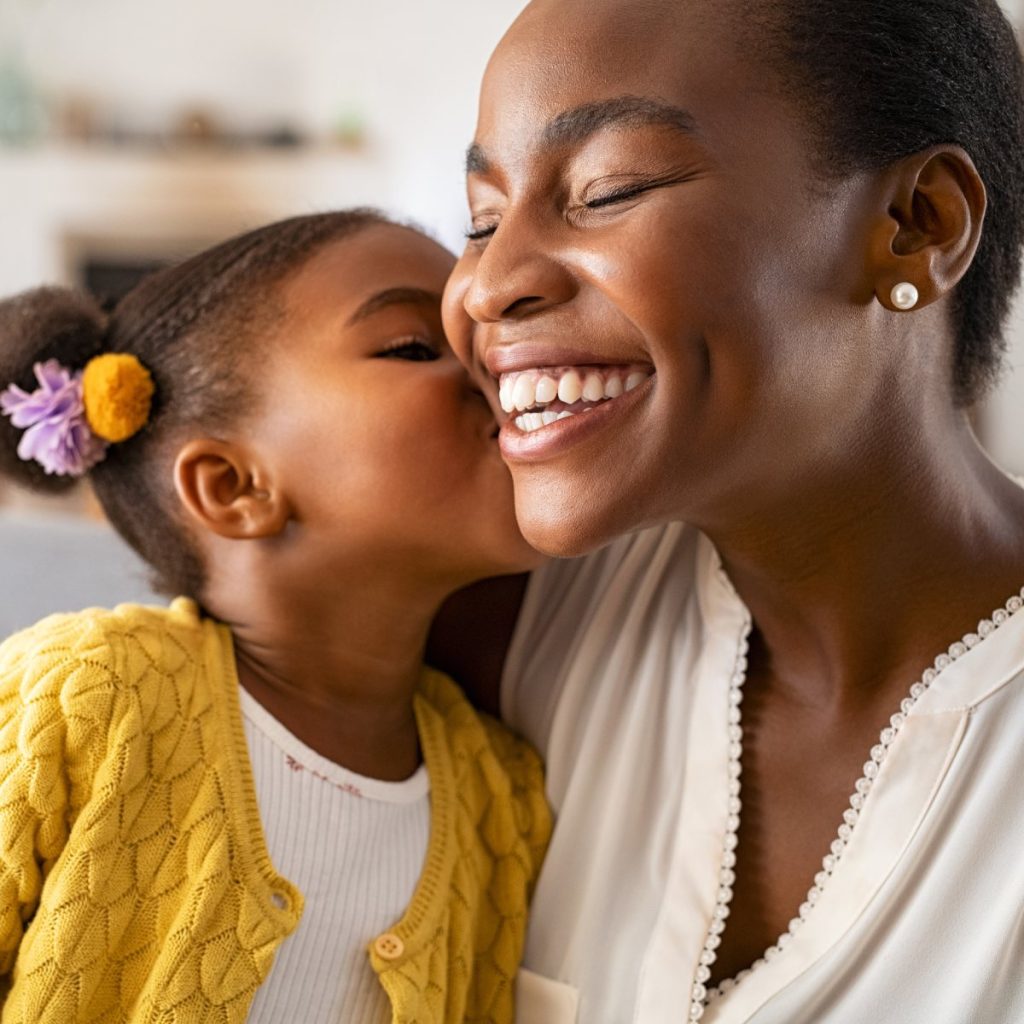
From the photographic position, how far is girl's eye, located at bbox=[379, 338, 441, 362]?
1511 millimetres

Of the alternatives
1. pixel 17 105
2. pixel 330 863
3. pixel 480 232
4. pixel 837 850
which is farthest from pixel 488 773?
pixel 17 105

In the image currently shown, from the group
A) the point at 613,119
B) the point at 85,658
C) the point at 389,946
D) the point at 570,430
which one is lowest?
the point at 389,946

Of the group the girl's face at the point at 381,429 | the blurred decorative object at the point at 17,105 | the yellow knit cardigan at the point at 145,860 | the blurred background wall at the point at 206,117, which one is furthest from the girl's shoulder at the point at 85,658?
the blurred decorative object at the point at 17,105

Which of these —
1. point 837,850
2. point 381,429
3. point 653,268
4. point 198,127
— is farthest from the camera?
point 198,127

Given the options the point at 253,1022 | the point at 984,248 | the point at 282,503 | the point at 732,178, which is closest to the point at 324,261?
the point at 282,503

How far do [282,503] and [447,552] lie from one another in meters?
0.21

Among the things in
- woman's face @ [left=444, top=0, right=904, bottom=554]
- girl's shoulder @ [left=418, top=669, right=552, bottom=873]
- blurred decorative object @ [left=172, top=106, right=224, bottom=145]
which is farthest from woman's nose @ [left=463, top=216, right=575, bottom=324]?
blurred decorative object @ [left=172, top=106, right=224, bottom=145]

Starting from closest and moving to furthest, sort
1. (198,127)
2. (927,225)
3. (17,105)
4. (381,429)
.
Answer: (927,225)
(381,429)
(198,127)
(17,105)

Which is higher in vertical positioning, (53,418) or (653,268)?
(653,268)

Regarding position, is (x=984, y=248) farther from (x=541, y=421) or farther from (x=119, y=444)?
(x=119, y=444)

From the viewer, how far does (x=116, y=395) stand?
1.53 metres

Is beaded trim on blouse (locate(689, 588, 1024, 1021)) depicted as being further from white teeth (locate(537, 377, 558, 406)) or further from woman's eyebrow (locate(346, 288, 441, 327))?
woman's eyebrow (locate(346, 288, 441, 327))

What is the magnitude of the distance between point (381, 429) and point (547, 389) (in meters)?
0.35

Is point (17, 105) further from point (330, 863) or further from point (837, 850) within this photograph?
point (837, 850)
